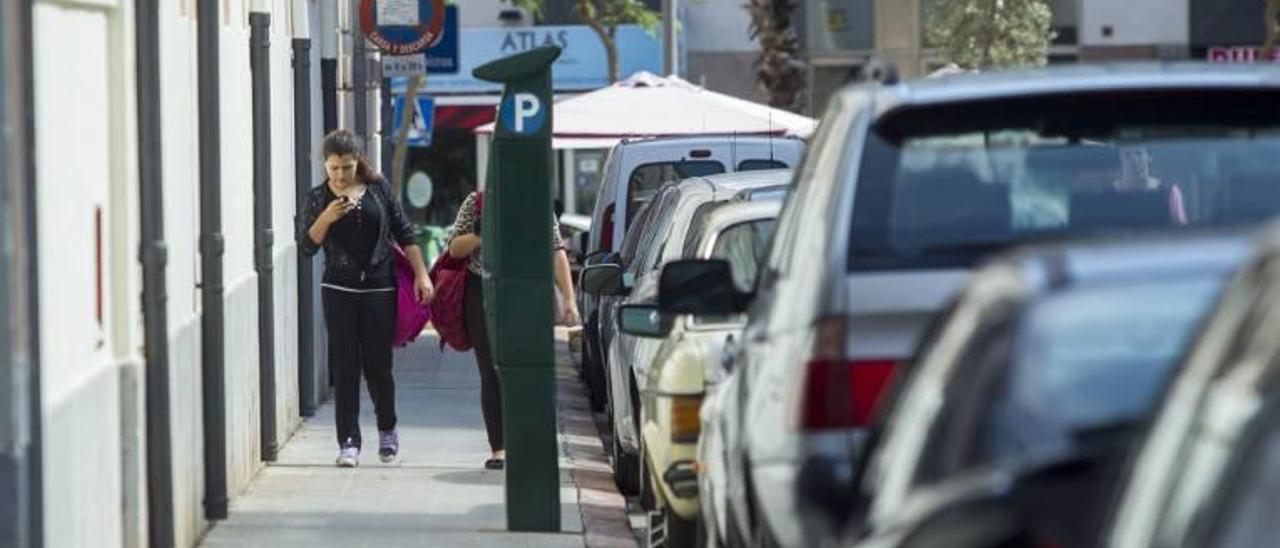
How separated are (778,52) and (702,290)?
35.4 metres

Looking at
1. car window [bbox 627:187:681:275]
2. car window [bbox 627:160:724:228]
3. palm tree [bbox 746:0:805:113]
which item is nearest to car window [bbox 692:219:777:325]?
car window [bbox 627:187:681:275]

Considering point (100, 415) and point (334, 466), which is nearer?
point (100, 415)

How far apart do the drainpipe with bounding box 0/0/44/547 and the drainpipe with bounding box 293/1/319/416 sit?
29.7 feet

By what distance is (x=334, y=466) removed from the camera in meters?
14.8

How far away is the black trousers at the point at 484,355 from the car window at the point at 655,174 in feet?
17.7

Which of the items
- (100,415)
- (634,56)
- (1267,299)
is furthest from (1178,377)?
(634,56)

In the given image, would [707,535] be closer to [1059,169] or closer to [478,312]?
[1059,169]

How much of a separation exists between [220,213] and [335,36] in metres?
7.81

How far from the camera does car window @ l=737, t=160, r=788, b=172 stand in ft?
62.9

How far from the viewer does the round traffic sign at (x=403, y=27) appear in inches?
854

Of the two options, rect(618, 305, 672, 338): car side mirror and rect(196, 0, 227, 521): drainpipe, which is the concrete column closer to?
rect(196, 0, 227, 521): drainpipe

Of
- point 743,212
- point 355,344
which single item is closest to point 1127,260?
point 743,212

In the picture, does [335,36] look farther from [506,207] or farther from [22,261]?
[22,261]

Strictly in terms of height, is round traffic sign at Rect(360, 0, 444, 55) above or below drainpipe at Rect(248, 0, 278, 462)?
above
